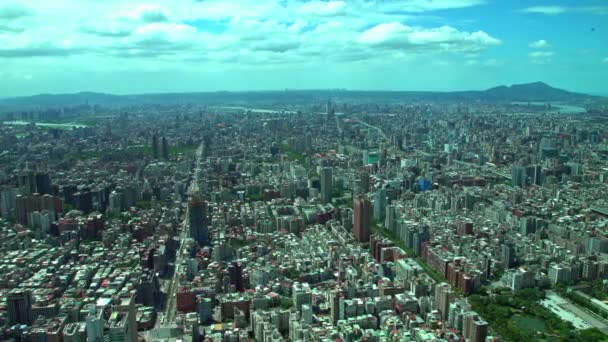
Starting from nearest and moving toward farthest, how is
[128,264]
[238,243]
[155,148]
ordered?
[128,264]
[238,243]
[155,148]

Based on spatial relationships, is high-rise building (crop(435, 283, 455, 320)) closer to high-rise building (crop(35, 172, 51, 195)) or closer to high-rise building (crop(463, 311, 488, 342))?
high-rise building (crop(463, 311, 488, 342))

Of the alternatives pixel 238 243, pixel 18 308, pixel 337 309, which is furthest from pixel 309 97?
pixel 18 308

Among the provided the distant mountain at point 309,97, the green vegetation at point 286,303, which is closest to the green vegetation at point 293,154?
the green vegetation at point 286,303

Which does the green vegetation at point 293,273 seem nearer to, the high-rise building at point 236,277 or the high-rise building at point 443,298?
the high-rise building at point 236,277

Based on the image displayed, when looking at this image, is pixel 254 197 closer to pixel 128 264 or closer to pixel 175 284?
pixel 128 264

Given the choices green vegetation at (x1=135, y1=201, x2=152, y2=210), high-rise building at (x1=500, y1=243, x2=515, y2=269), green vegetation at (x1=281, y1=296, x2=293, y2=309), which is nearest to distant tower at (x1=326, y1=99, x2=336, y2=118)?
green vegetation at (x1=135, y1=201, x2=152, y2=210)
